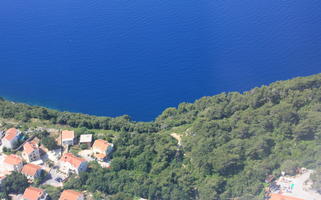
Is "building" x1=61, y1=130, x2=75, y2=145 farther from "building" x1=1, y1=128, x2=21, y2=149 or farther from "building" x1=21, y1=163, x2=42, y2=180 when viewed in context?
"building" x1=1, y1=128, x2=21, y2=149

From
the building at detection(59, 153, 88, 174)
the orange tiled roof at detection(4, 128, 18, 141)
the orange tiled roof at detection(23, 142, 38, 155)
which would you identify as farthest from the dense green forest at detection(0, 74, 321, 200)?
the orange tiled roof at detection(23, 142, 38, 155)

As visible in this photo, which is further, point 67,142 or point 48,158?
point 67,142

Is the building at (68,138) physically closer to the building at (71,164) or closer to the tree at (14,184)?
the building at (71,164)

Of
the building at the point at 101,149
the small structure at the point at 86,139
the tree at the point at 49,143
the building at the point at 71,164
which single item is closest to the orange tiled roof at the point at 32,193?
the building at the point at 71,164

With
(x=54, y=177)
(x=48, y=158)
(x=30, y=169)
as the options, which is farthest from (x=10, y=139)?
(x=54, y=177)

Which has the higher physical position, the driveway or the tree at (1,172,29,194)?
the driveway

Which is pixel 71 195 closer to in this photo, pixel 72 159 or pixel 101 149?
pixel 72 159
